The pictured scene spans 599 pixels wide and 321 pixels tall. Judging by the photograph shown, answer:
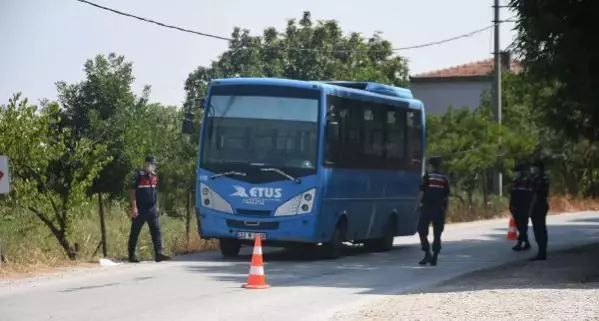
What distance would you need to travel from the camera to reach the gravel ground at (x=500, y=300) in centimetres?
1323

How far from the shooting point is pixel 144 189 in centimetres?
2047

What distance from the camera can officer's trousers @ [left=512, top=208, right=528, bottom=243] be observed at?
79.8 ft

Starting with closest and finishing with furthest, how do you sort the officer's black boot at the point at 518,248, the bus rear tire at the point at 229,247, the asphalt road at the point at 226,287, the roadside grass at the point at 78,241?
the asphalt road at the point at 226,287
the roadside grass at the point at 78,241
the bus rear tire at the point at 229,247
the officer's black boot at the point at 518,248

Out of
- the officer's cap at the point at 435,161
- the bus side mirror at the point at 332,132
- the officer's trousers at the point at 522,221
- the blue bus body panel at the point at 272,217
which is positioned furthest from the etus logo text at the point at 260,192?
the officer's trousers at the point at 522,221

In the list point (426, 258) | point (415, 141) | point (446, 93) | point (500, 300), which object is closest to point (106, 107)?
point (415, 141)

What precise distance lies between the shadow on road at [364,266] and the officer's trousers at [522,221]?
432 mm

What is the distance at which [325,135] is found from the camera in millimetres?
21125

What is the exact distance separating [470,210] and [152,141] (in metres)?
12.7

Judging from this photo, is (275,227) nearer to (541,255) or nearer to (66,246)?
(66,246)

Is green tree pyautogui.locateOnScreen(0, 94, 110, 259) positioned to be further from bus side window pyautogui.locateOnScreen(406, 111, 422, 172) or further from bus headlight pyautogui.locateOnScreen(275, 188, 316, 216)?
bus side window pyautogui.locateOnScreen(406, 111, 422, 172)

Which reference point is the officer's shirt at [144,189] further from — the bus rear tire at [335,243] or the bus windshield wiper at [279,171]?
the bus rear tire at [335,243]

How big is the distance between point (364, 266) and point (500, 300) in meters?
6.75

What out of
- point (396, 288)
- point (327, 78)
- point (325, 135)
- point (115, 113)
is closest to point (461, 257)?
point (325, 135)

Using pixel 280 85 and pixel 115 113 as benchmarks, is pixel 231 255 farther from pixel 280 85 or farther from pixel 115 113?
pixel 115 113
